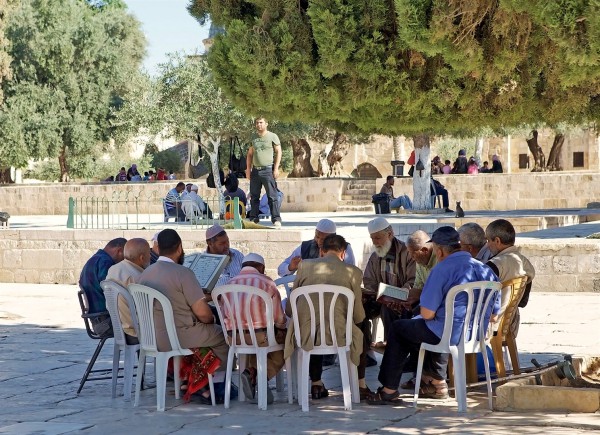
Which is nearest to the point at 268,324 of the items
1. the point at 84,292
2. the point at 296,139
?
the point at 84,292

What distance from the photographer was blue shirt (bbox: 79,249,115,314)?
855cm

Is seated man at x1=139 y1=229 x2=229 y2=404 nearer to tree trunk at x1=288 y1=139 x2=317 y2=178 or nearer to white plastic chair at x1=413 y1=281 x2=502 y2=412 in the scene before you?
white plastic chair at x1=413 y1=281 x2=502 y2=412

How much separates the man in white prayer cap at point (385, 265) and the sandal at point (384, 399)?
94 centimetres

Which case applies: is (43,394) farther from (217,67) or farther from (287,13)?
(287,13)

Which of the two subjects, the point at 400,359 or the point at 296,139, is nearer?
the point at 400,359

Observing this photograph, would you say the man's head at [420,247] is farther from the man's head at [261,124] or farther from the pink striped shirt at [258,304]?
the man's head at [261,124]

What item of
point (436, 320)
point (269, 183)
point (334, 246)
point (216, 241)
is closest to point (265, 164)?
point (269, 183)

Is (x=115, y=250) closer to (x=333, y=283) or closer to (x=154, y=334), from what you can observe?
(x=154, y=334)

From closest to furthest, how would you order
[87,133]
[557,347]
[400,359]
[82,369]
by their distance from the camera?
[400,359] < [82,369] < [557,347] < [87,133]

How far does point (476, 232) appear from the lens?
8367 millimetres

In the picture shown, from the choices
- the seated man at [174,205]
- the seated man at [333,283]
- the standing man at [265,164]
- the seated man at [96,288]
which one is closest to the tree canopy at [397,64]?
the seated man at [333,283]

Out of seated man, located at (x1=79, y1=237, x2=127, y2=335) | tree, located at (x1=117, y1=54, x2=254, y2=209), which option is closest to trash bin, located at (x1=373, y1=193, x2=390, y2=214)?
tree, located at (x1=117, y1=54, x2=254, y2=209)

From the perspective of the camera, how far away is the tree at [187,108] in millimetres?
35844

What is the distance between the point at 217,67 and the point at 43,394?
2909 millimetres
